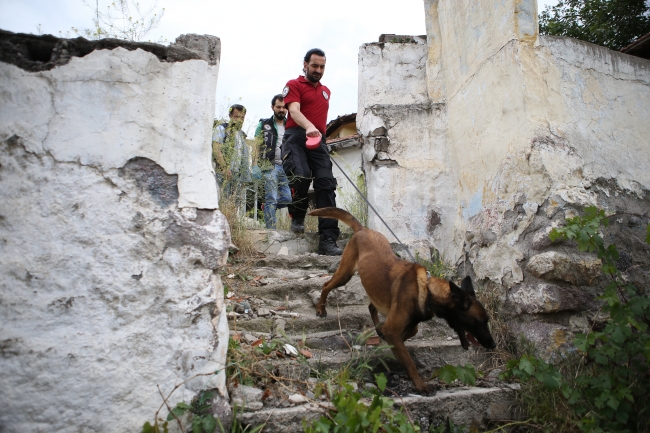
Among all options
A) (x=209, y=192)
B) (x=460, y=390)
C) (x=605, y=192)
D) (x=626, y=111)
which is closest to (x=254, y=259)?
(x=209, y=192)

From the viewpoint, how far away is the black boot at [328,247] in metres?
5.29

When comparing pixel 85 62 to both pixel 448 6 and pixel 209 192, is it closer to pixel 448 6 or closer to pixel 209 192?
pixel 209 192

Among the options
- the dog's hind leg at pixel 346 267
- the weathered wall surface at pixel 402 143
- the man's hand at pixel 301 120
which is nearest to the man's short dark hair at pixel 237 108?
the man's hand at pixel 301 120

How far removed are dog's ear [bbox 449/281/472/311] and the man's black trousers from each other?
2.43 m

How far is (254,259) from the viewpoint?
4965 mm

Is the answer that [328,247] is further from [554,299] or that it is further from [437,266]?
[554,299]

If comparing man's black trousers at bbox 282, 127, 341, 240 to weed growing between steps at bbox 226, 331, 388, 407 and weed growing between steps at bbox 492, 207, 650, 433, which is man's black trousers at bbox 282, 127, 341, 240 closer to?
weed growing between steps at bbox 226, 331, 388, 407

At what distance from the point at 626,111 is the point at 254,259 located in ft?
12.5

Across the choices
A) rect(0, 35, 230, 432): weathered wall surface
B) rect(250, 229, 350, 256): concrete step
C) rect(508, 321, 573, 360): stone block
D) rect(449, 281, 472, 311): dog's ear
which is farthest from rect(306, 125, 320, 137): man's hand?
Result: rect(508, 321, 573, 360): stone block

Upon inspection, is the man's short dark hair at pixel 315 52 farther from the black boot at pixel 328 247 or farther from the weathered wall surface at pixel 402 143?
the black boot at pixel 328 247

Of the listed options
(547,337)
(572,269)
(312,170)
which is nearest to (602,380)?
(547,337)

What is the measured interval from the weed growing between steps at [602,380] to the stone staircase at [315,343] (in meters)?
0.26

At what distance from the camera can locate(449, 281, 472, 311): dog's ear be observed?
3.03 metres

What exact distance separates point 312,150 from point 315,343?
2601 millimetres
